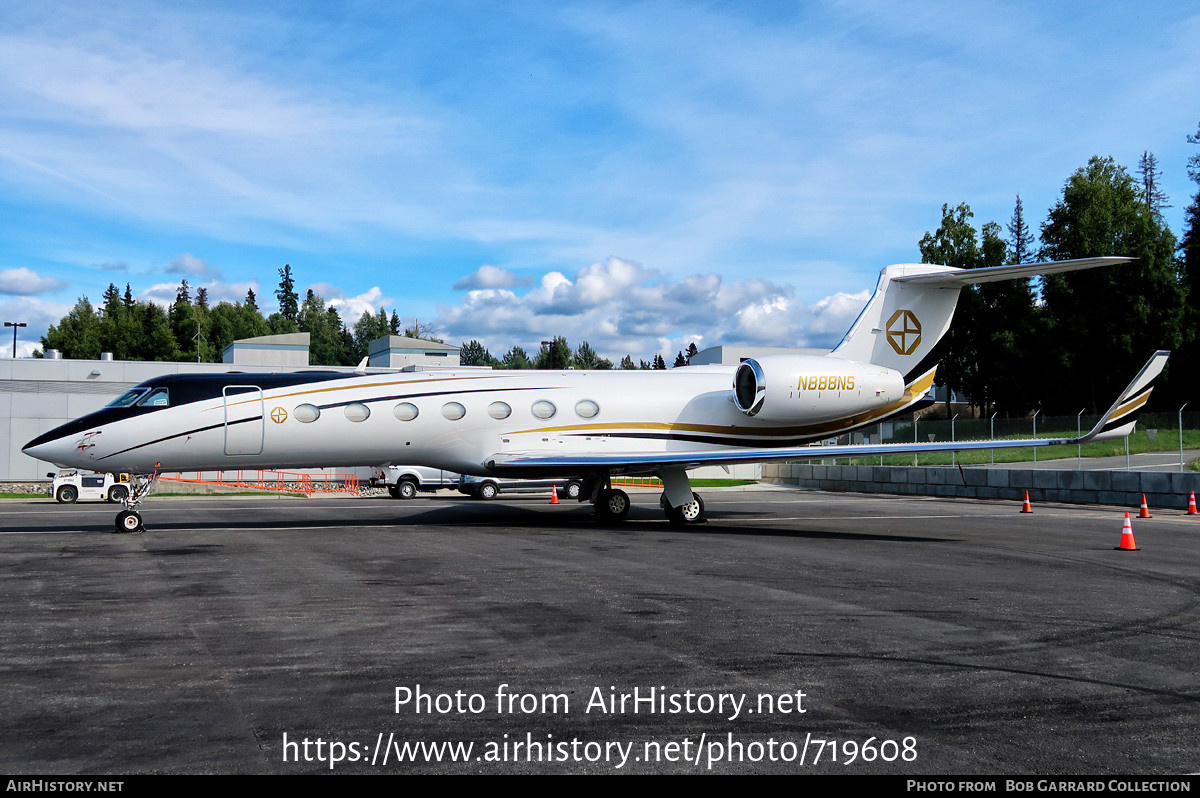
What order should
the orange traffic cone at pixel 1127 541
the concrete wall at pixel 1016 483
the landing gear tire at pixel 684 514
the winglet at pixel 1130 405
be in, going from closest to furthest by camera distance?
the orange traffic cone at pixel 1127 541 < the winglet at pixel 1130 405 < the landing gear tire at pixel 684 514 < the concrete wall at pixel 1016 483

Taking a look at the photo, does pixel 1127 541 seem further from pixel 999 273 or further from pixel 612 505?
pixel 612 505

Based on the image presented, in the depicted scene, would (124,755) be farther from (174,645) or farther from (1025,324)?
(1025,324)

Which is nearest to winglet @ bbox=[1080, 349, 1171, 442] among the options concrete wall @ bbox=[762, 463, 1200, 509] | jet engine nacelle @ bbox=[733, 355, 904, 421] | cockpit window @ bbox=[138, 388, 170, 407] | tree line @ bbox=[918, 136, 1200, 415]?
jet engine nacelle @ bbox=[733, 355, 904, 421]

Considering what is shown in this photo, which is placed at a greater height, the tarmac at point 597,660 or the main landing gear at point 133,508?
the main landing gear at point 133,508

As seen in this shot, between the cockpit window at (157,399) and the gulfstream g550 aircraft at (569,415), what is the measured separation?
2cm

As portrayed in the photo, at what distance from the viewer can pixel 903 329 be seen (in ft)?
67.6

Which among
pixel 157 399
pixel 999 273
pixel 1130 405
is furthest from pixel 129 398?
pixel 1130 405

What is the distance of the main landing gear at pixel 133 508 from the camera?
16484 millimetres

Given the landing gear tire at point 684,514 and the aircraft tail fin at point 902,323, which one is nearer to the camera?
the landing gear tire at point 684,514

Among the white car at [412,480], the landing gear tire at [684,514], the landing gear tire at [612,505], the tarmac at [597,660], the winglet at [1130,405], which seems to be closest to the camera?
the tarmac at [597,660]

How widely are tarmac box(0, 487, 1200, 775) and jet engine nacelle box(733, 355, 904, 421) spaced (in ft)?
18.3

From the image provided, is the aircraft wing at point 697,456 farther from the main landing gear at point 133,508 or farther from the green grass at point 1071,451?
the green grass at point 1071,451

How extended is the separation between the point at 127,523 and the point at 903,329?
54.0ft


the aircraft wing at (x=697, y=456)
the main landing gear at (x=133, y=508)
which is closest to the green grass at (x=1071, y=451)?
Answer: the aircraft wing at (x=697, y=456)
